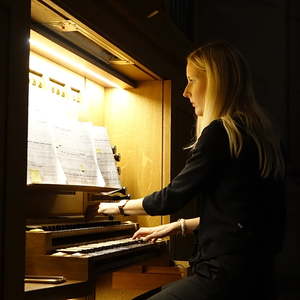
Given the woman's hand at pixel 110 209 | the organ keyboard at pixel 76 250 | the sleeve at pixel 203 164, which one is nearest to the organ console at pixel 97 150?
the organ keyboard at pixel 76 250

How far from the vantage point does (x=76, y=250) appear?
2.48 meters

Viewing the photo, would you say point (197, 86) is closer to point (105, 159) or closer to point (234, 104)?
point (234, 104)

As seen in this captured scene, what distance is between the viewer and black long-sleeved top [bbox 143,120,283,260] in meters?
1.99

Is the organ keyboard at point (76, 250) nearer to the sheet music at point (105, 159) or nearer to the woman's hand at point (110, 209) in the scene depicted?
the woman's hand at point (110, 209)

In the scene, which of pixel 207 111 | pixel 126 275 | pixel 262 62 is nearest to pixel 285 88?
pixel 262 62

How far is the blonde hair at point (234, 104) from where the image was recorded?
2.04 metres

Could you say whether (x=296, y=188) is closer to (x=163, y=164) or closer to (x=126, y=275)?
(x=163, y=164)

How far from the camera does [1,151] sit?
6.19ft

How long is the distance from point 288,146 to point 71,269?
12.0 ft

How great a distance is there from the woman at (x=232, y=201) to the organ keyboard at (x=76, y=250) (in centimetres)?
44

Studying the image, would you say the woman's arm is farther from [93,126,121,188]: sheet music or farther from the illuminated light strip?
A: the illuminated light strip

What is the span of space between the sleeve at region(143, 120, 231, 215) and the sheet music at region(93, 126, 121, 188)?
137 cm

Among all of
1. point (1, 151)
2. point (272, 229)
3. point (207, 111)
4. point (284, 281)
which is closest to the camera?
point (1, 151)

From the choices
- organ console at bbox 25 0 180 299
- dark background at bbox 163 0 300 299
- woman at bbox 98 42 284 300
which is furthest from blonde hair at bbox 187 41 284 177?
dark background at bbox 163 0 300 299
